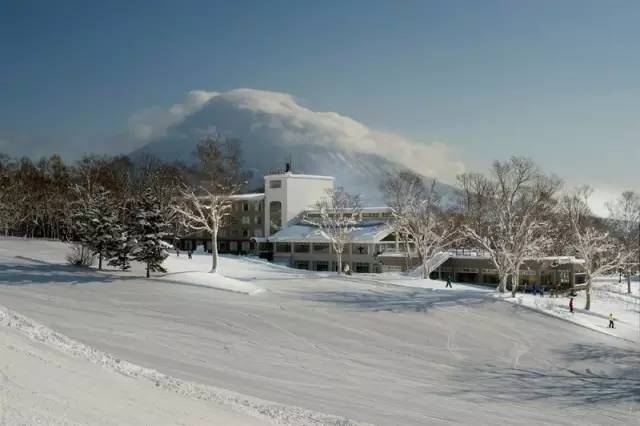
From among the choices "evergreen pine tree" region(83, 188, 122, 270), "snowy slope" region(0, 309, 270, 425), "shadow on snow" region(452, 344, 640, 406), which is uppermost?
"evergreen pine tree" region(83, 188, 122, 270)

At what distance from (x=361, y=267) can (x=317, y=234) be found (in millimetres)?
6769

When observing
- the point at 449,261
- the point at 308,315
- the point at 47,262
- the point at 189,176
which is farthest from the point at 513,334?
the point at 189,176

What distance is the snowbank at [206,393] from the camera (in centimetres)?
1345

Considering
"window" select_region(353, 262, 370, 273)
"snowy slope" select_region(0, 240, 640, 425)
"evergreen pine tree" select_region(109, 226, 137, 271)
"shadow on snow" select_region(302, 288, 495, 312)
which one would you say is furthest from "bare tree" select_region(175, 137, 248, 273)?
"window" select_region(353, 262, 370, 273)

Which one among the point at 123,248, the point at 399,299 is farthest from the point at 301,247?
the point at 399,299

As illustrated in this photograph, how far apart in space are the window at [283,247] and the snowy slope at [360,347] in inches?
1210

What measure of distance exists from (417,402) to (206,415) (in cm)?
803

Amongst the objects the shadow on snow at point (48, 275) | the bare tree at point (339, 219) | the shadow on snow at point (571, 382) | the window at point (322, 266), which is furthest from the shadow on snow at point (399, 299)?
the window at point (322, 266)

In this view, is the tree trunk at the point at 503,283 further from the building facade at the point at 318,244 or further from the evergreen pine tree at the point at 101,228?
the evergreen pine tree at the point at 101,228

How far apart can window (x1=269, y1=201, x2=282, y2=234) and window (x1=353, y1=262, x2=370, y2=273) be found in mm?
14713

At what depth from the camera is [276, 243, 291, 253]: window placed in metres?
71.5

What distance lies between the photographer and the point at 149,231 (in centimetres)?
4044

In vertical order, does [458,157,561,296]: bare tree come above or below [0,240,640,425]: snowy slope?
above

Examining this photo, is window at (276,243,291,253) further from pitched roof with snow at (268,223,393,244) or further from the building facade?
pitched roof with snow at (268,223,393,244)
